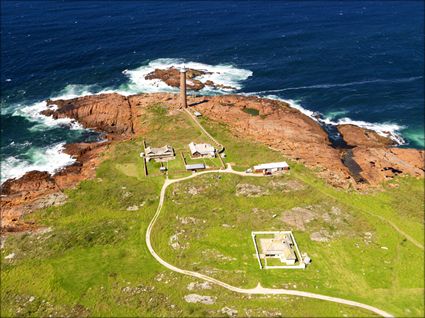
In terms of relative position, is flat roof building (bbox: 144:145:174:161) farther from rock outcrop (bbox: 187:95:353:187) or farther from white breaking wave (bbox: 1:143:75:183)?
rock outcrop (bbox: 187:95:353:187)

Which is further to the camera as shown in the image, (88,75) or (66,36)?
(66,36)

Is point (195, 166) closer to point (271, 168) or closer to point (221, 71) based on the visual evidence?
point (271, 168)

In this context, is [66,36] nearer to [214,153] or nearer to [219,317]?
[214,153]

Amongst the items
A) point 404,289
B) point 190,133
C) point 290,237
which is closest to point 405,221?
point 404,289

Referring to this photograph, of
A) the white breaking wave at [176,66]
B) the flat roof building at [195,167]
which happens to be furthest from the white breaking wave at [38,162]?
the white breaking wave at [176,66]

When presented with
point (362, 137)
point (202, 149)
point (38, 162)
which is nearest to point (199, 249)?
point (202, 149)

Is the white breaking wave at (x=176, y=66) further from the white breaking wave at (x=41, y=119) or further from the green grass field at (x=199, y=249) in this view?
the green grass field at (x=199, y=249)

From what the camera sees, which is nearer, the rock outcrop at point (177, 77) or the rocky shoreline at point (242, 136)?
the rocky shoreline at point (242, 136)
